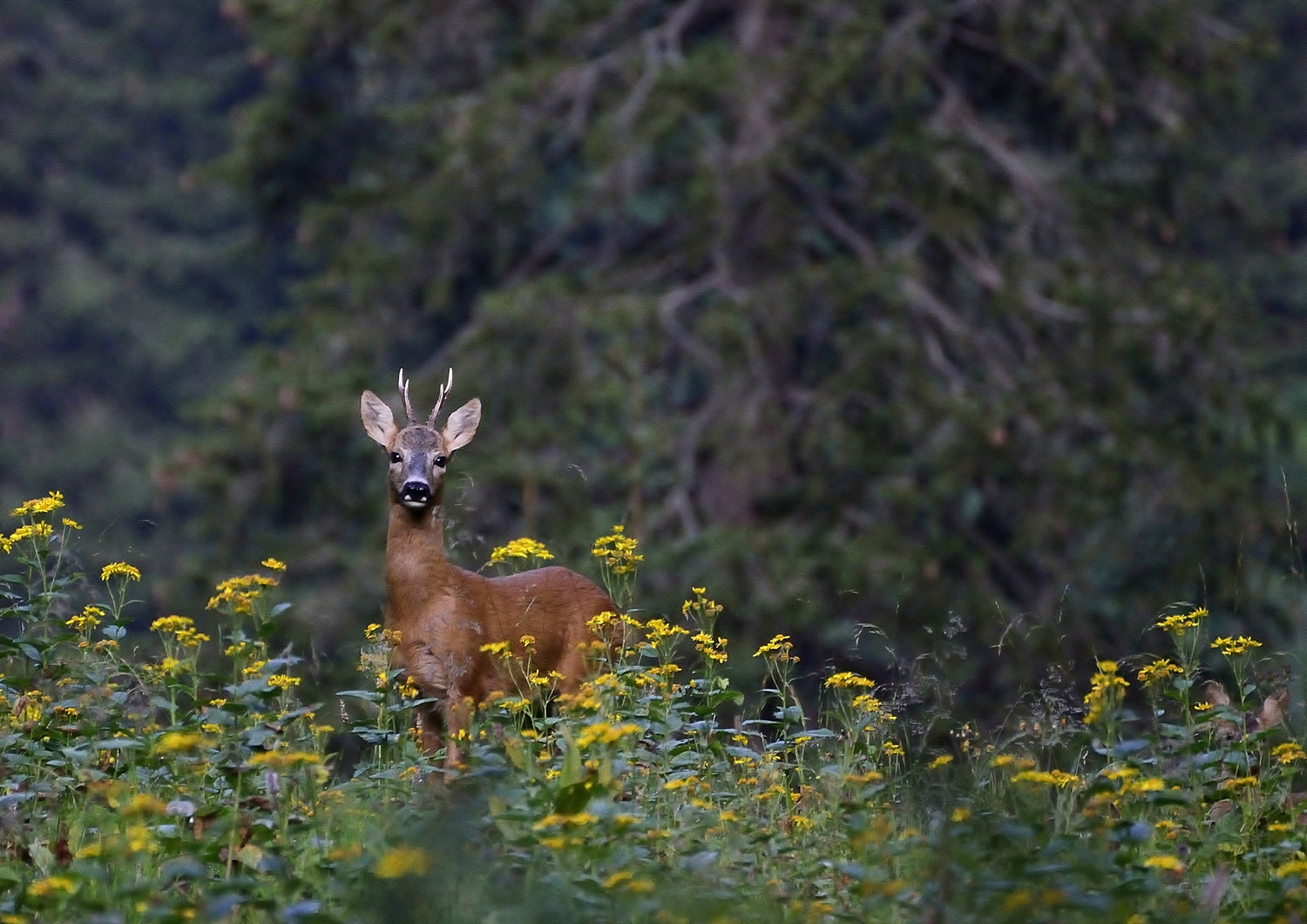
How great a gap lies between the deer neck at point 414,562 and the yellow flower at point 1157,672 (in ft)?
7.67

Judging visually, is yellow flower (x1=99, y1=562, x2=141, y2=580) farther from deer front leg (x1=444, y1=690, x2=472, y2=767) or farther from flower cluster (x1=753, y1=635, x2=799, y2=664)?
flower cluster (x1=753, y1=635, x2=799, y2=664)

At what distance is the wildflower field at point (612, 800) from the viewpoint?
3664mm

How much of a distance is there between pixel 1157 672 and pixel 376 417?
9.77ft

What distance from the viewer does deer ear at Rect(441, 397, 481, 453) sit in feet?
22.6

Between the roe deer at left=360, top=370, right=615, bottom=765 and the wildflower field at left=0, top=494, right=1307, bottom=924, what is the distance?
637mm

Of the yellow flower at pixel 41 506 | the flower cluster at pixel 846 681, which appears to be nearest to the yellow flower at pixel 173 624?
the yellow flower at pixel 41 506

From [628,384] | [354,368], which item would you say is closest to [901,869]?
[628,384]

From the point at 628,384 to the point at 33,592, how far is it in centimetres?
776

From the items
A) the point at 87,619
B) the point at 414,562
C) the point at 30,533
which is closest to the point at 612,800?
the point at 87,619

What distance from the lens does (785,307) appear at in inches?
519

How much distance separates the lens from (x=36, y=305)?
25.6 meters

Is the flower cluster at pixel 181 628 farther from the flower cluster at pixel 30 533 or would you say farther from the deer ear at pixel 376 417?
the deer ear at pixel 376 417

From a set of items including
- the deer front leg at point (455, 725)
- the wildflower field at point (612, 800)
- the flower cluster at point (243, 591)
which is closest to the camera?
the wildflower field at point (612, 800)

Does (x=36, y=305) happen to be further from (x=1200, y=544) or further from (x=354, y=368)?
(x=1200, y=544)
